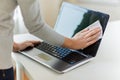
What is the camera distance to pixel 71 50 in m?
1.14

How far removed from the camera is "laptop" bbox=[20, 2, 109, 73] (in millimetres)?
1012

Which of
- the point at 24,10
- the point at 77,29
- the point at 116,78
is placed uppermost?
the point at 24,10

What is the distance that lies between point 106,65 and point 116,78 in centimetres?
13

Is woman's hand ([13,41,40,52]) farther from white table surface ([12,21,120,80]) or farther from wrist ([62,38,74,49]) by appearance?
wrist ([62,38,74,49])

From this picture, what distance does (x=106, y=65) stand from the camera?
3.36 feet

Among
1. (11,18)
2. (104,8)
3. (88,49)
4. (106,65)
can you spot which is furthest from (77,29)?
(104,8)

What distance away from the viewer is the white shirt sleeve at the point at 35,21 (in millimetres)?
874

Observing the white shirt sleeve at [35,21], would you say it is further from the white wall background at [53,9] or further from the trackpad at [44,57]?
the white wall background at [53,9]

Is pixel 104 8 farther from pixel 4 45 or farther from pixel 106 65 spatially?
pixel 4 45

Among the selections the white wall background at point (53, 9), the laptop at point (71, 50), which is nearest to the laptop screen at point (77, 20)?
the laptop at point (71, 50)

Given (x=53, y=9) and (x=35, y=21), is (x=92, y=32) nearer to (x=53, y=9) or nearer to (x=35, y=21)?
(x=35, y=21)

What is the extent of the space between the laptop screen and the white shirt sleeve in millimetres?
225

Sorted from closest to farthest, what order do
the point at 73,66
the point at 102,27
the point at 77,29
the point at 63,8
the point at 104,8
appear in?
the point at 73,66 < the point at 102,27 < the point at 77,29 < the point at 63,8 < the point at 104,8

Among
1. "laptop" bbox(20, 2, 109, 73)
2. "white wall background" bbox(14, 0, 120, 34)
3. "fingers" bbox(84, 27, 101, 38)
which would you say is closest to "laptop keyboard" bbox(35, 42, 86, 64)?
"laptop" bbox(20, 2, 109, 73)
